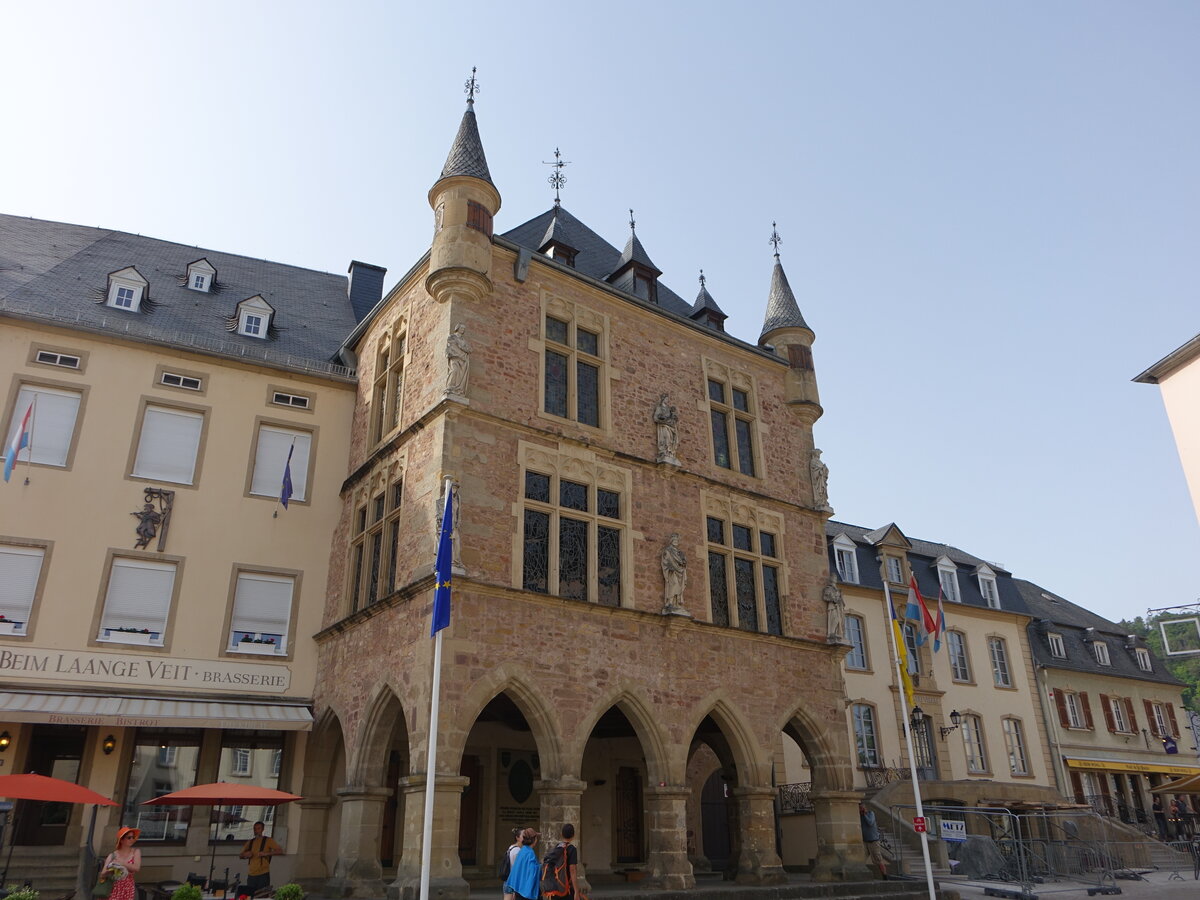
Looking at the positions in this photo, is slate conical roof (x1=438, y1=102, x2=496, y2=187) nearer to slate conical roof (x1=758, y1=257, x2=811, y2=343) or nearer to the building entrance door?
slate conical roof (x1=758, y1=257, x2=811, y2=343)

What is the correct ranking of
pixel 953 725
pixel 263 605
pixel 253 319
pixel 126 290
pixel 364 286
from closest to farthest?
pixel 263 605 < pixel 126 290 < pixel 253 319 < pixel 364 286 < pixel 953 725

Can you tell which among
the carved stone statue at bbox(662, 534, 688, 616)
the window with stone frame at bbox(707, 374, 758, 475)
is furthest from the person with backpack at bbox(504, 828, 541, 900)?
the window with stone frame at bbox(707, 374, 758, 475)

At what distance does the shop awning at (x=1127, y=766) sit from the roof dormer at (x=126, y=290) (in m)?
30.3

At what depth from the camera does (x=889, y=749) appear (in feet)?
87.3

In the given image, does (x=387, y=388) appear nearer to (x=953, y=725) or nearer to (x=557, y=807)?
(x=557, y=807)

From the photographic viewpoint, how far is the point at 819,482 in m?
19.9

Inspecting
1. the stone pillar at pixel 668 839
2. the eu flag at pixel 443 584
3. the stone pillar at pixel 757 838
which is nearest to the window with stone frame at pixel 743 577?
the stone pillar at pixel 757 838

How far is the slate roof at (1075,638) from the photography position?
32438 mm

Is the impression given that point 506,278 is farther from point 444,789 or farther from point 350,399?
point 444,789

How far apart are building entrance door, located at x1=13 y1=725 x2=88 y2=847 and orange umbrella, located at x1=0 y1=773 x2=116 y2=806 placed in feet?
9.60

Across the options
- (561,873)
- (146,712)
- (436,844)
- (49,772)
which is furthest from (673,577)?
(49,772)

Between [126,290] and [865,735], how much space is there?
22.1 m

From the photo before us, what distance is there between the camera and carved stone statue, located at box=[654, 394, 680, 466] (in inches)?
674

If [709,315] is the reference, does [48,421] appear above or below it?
below
